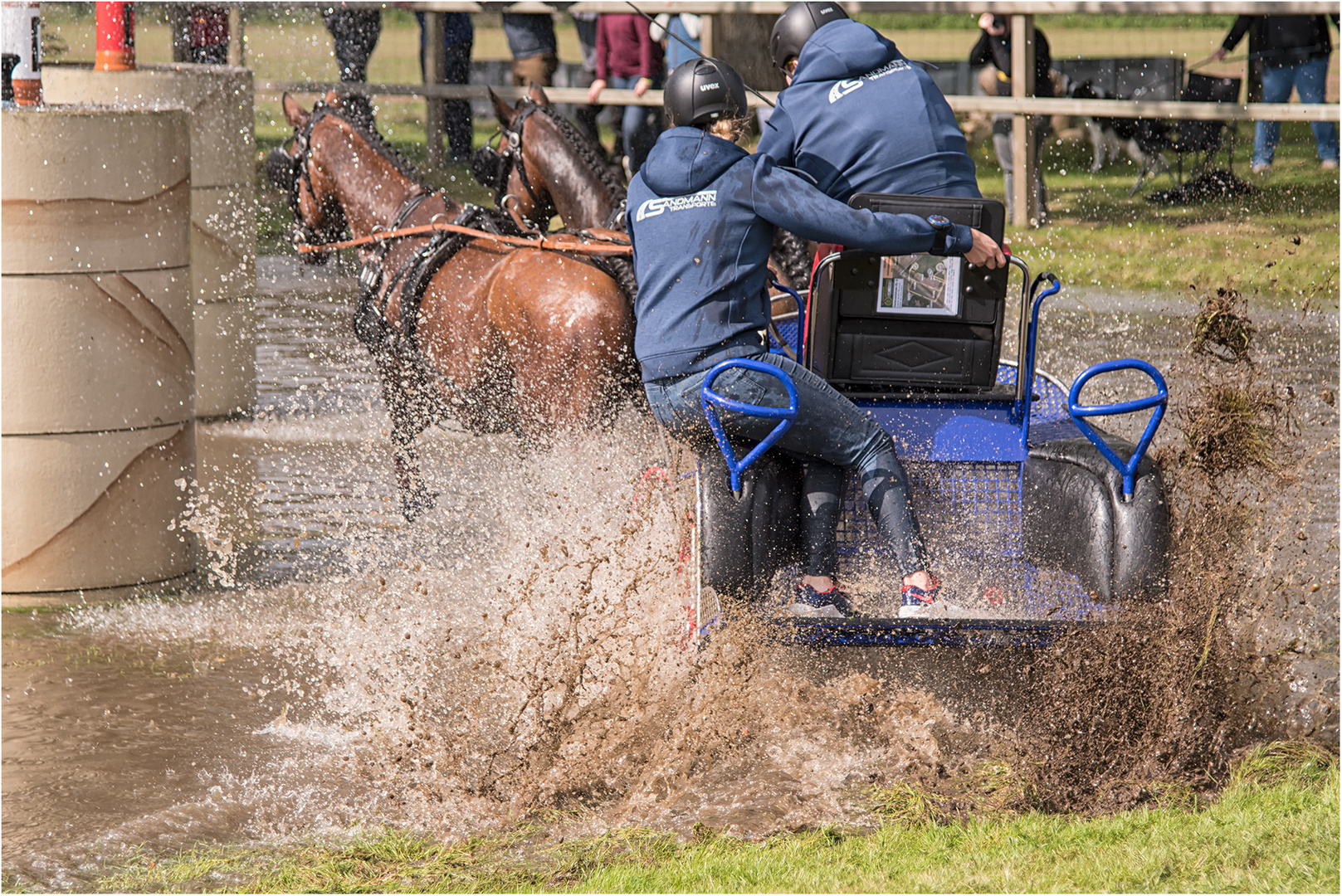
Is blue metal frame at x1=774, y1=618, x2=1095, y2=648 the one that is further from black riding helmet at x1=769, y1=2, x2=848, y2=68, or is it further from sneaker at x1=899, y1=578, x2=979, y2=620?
black riding helmet at x1=769, y1=2, x2=848, y2=68

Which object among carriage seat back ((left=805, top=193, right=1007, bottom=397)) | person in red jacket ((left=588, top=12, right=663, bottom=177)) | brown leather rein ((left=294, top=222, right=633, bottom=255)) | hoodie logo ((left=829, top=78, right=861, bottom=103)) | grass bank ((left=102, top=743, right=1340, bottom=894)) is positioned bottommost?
grass bank ((left=102, top=743, right=1340, bottom=894))

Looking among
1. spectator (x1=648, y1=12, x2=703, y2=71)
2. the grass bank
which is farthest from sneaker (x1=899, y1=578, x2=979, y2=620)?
spectator (x1=648, y1=12, x2=703, y2=71)

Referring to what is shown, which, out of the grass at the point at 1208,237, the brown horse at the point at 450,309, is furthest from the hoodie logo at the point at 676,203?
the grass at the point at 1208,237

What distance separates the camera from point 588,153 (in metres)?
6.98

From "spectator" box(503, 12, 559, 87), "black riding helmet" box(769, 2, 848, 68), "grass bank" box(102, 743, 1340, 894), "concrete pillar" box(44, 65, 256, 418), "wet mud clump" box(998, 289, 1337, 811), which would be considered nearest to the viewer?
"grass bank" box(102, 743, 1340, 894)

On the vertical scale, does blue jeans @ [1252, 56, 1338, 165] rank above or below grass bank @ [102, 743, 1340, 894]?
above

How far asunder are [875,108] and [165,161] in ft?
10.1

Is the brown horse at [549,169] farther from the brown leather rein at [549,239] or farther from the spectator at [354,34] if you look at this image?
the spectator at [354,34]

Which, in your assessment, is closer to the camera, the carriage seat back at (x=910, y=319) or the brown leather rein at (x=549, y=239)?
the carriage seat back at (x=910, y=319)

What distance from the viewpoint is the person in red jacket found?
12.9m

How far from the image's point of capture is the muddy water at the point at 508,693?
4234 millimetres

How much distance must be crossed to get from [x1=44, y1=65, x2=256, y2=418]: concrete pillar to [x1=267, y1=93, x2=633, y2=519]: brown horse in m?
1.12

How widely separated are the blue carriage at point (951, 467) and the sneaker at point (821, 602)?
57 millimetres

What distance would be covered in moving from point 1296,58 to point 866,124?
10.0 m
